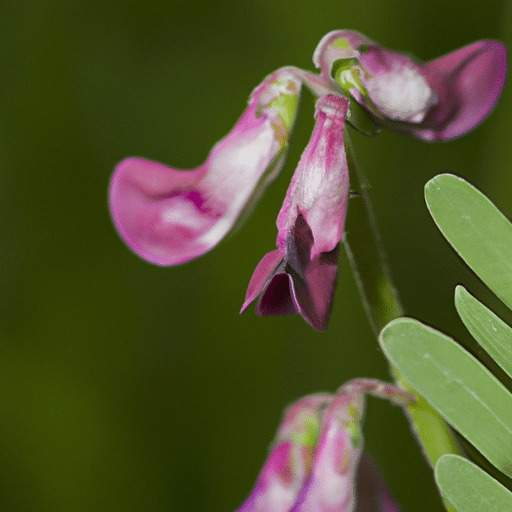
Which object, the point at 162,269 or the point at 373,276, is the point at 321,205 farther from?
the point at 162,269

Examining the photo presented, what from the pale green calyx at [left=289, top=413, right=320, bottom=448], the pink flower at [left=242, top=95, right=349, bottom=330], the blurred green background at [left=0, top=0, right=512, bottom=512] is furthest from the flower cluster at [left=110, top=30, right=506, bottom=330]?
the blurred green background at [left=0, top=0, right=512, bottom=512]

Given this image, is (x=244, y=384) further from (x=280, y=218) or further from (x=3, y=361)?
(x=280, y=218)

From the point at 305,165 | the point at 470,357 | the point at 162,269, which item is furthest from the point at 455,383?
the point at 162,269

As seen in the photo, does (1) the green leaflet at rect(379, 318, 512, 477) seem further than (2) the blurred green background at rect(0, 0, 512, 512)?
No

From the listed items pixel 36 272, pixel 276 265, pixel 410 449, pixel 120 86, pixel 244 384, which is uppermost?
pixel 120 86

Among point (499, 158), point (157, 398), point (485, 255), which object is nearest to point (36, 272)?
point (157, 398)

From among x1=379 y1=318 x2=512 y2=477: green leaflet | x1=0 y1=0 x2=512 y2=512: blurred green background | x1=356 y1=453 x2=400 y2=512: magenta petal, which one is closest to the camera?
x1=379 y1=318 x2=512 y2=477: green leaflet

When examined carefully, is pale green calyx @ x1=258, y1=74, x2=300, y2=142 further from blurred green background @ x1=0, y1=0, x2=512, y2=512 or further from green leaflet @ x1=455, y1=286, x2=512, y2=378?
blurred green background @ x1=0, y1=0, x2=512, y2=512

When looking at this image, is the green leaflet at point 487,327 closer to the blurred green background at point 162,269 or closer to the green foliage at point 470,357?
the green foliage at point 470,357
